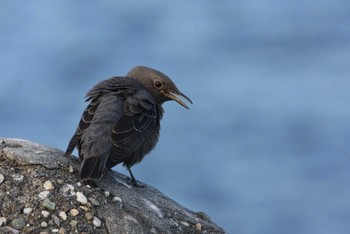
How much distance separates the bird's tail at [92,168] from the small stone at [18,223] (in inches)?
41.2

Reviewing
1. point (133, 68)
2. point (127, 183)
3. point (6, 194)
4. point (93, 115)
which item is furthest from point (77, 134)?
point (133, 68)

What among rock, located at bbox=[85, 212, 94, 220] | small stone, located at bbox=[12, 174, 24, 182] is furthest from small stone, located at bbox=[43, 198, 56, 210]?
small stone, located at bbox=[12, 174, 24, 182]

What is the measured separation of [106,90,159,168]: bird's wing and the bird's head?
84cm

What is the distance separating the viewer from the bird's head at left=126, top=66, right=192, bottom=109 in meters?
10.8

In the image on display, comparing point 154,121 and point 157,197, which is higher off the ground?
point 154,121

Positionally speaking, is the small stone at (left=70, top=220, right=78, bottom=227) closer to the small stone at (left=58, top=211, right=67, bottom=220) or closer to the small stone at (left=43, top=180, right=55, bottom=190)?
the small stone at (left=58, top=211, right=67, bottom=220)

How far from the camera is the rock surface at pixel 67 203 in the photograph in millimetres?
7125

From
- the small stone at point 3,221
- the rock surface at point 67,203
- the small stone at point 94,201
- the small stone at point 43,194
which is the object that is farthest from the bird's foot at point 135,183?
the small stone at point 3,221

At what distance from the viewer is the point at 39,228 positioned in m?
6.98

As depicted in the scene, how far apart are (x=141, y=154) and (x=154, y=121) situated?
482 mm

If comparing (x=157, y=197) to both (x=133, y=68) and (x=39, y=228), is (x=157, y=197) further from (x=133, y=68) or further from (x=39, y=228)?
(x=133, y=68)

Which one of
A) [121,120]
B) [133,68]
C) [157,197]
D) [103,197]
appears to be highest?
[133,68]

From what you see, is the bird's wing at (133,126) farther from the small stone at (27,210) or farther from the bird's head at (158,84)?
the small stone at (27,210)

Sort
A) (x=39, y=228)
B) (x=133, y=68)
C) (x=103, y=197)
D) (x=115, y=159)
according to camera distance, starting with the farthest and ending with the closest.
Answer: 1. (x=133, y=68)
2. (x=115, y=159)
3. (x=103, y=197)
4. (x=39, y=228)
